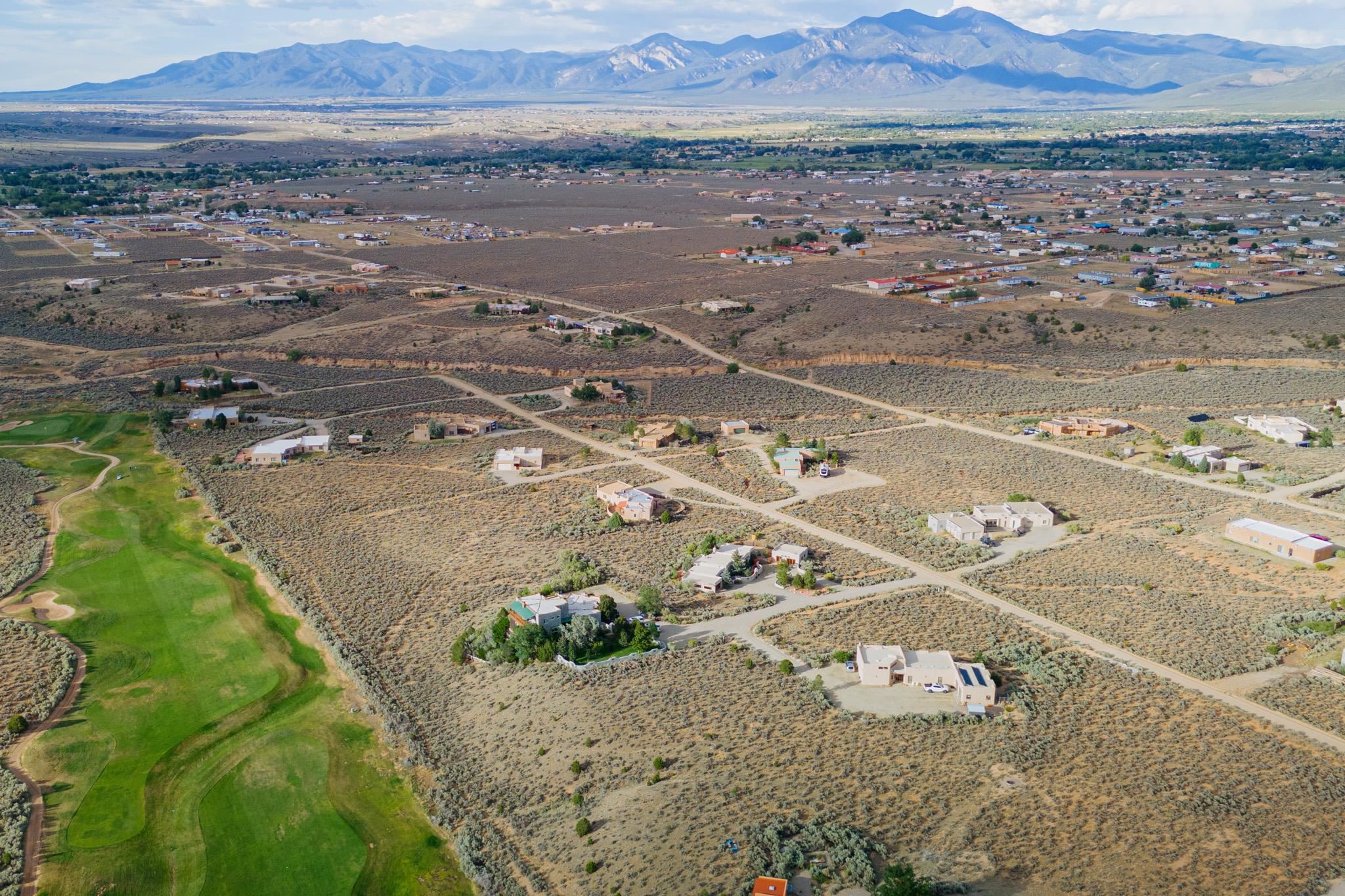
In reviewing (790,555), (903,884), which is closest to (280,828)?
(903,884)

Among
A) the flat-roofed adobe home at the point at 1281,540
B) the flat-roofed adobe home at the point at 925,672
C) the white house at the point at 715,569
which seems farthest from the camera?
the flat-roofed adobe home at the point at 1281,540

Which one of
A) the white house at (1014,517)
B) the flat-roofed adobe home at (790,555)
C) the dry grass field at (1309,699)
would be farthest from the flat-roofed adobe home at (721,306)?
the dry grass field at (1309,699)

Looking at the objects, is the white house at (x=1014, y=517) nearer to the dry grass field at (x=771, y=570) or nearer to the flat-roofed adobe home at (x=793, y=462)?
the dry grass field at (x=771, y=570)

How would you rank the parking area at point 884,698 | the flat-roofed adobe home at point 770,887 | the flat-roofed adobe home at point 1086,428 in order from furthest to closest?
the flat-roofed adobe home at point 1086,428, the parking area at point 884,698, the flat-roofed adobe home at point 770,887

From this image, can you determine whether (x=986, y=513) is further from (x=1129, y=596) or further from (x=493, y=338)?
(x=493, y=338)

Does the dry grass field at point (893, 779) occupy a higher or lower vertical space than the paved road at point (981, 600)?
lower

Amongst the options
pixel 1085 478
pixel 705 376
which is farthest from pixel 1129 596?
pixel 705 376

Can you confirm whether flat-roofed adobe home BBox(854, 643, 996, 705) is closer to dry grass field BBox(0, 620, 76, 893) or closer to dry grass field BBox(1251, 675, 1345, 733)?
dry grass field BBox(1251, 675, 1345, 733)
